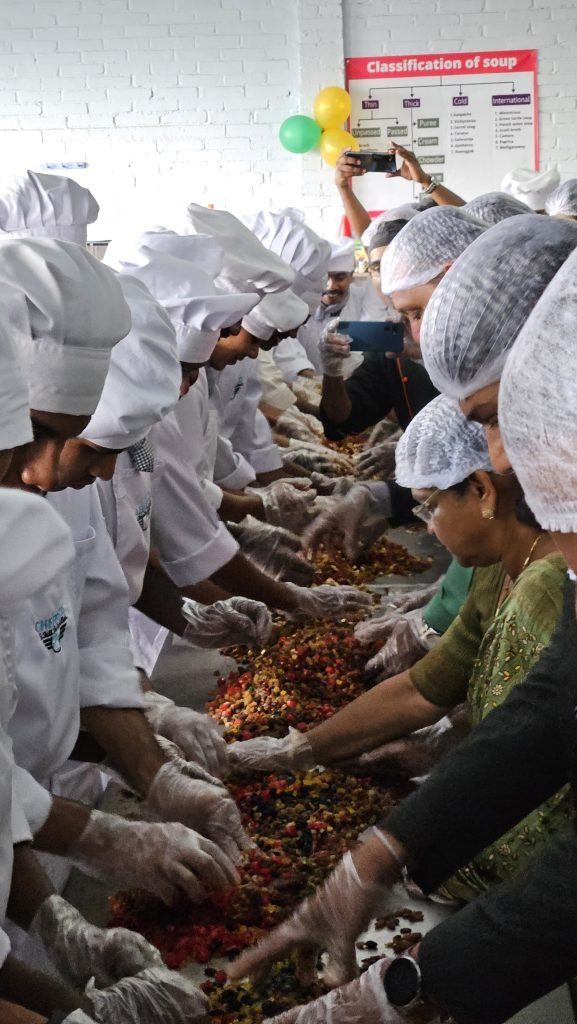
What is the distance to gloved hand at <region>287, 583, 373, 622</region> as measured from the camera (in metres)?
2.86

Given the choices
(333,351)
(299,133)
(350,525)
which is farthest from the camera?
(299,133)

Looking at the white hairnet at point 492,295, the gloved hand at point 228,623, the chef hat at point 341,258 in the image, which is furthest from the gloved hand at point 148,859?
the chef hat at point 341,258

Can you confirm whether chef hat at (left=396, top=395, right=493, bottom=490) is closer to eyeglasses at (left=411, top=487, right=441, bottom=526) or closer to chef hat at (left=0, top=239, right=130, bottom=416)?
eyeglasses at (left=411, top=487, right=441, bottom=526)

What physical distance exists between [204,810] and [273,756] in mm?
269

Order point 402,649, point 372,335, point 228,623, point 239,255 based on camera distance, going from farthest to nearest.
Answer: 1. point 372,335
2. point 239,255
3. point 228,623
4. point 402,649

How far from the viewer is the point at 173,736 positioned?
1964 mm

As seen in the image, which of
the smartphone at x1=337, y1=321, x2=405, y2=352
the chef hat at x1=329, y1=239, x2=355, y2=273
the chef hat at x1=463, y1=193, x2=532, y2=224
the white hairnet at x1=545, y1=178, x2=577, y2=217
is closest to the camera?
the chef hat at x1=463, y1=193, x2=532, y2=224

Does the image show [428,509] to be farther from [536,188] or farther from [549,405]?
[536,188]

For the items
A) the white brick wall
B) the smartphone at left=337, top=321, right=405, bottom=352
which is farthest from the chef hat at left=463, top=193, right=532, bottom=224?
the white brick wall

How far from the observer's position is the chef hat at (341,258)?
5.55 m

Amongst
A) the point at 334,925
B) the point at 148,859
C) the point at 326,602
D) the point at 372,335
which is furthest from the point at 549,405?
the point at 372,335

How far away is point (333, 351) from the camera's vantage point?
4.59m

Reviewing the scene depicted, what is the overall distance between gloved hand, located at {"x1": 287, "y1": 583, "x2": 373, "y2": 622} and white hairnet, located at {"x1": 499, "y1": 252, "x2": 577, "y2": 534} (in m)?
1.98

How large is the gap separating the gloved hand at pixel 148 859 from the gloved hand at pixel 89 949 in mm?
162
